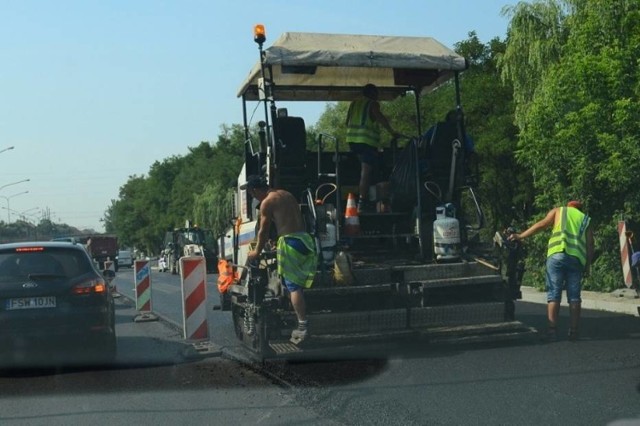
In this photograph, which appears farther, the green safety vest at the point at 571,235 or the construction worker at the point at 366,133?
the construction worker at the point at 366,133

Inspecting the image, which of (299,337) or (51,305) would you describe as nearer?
(299,337)

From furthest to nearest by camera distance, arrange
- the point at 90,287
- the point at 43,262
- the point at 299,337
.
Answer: the point at 43,262, the point at 90,287, the point at 299,337

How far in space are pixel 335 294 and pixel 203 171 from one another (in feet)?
276

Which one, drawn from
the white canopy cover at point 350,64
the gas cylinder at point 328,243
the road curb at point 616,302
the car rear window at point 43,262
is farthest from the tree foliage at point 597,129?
the car rear window at point 43,262

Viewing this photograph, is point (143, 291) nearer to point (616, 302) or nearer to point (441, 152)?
point (441, 152)

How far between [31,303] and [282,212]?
2857mm

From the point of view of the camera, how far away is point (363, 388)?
8.26 m

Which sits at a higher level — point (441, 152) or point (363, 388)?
point (441, 152)

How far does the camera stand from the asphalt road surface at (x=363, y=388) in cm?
709

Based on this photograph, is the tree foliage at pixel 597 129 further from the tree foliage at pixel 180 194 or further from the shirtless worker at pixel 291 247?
the tree foliage at pixel 180 194

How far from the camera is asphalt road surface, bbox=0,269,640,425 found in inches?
279

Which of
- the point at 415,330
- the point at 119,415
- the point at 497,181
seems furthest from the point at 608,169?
the point at 497,181

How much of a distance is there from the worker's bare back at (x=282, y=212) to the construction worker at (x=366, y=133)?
1.66 meters

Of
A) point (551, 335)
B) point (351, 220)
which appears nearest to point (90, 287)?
point (351, 220)
